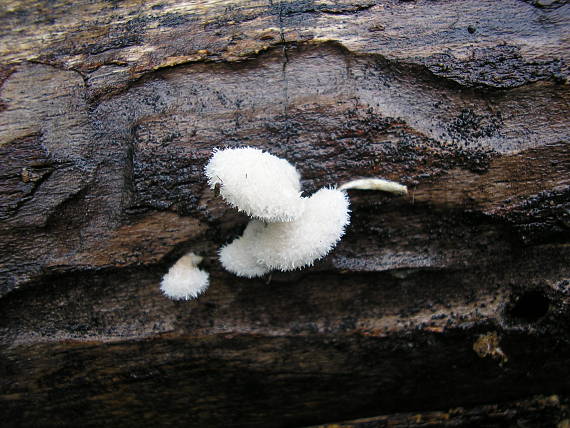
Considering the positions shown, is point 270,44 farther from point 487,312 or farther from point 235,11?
point 487,312

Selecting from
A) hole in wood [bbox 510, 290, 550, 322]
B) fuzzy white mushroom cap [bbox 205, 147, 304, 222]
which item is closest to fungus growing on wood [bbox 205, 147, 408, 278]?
fuzzy white mushroom cap [bbox 205, 147, 304, 222]

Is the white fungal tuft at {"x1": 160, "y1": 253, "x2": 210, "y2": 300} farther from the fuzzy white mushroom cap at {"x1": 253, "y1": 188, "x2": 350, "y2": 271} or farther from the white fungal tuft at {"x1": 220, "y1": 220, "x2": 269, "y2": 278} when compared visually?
the fuzzy white mushroom cap at {"x1": 253, "y1": 188, "x2": 350, "y2": 271}

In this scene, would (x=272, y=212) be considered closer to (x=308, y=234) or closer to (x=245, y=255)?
(x=308, y=234)

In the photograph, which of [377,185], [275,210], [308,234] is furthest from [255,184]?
[377,185]

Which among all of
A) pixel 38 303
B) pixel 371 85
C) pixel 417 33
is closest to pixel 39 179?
pixel 38 303

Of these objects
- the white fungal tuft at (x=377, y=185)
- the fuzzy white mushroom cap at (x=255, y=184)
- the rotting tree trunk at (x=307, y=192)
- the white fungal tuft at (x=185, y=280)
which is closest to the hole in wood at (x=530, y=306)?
the rotting tree trunk at (x=307, y=192)
